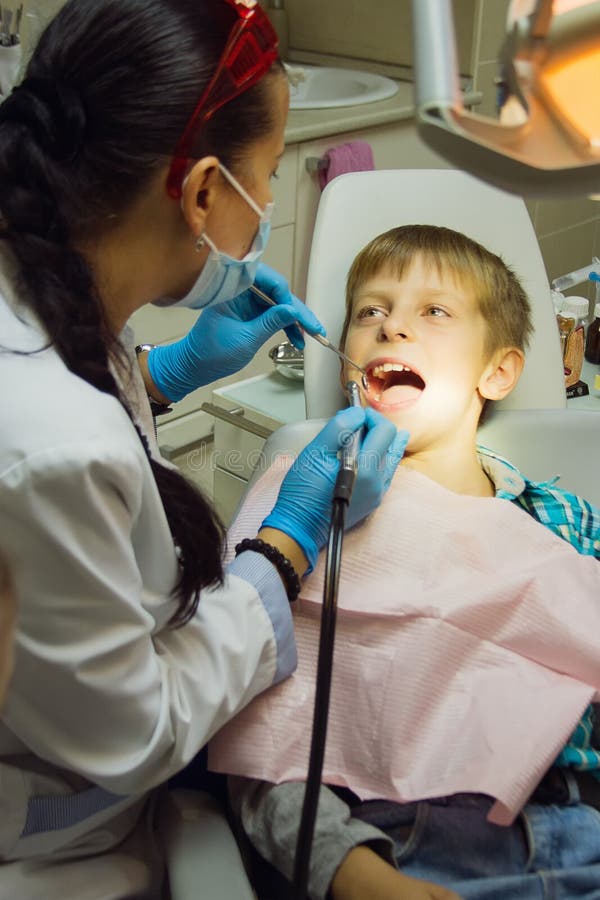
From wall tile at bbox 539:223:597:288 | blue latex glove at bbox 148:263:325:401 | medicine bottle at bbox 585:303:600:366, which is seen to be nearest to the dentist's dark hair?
blue latex glove at bbox 148:263:325:401

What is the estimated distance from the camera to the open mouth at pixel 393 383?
153 cm

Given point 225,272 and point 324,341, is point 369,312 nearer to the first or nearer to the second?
point 324,341

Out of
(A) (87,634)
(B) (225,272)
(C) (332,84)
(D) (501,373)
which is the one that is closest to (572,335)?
(D) (501,373)

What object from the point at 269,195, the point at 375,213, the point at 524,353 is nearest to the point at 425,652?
the point at 269,195

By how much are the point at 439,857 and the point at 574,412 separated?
2.63ft

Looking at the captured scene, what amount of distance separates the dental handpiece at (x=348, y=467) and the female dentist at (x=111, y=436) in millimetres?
129

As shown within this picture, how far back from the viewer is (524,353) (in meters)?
1.71

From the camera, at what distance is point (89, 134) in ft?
3.07

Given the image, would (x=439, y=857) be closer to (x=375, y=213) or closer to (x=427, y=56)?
(x=427, y=56)

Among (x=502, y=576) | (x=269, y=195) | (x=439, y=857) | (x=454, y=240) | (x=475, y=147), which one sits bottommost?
(x=439, y=857)

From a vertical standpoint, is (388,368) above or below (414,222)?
below

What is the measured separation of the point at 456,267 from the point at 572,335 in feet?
1.49

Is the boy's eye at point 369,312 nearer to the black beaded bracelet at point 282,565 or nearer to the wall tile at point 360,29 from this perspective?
the black beaded bracelet at point 282,565

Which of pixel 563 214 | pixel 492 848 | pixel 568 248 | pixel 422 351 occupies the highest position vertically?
pixel 422 351
